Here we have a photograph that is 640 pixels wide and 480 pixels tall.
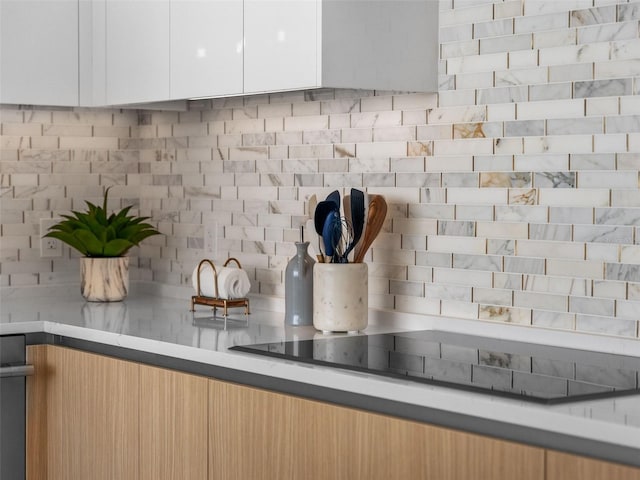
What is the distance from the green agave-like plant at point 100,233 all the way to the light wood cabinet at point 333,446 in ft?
4.03

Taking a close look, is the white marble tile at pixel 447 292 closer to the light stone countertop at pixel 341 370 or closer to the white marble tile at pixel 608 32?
the light stone countertop at pixel 341 370

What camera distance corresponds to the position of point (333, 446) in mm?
2160

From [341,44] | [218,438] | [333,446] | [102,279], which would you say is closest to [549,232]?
[341,44]

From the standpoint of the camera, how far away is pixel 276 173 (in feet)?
11.2

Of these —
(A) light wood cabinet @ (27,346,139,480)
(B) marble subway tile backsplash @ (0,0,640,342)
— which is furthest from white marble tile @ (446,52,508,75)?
(A) light wood cabinet @ (27,346,139,480)

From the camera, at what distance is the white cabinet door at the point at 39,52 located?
3.44 m

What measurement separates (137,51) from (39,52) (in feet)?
1.22

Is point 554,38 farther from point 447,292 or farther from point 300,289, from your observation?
point 300,289

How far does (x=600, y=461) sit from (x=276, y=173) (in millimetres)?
1915

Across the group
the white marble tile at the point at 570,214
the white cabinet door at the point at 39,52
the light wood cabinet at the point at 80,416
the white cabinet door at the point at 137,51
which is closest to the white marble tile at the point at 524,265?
the white marble tile at the point at 570,214

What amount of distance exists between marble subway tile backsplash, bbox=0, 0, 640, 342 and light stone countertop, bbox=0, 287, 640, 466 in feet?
0.18

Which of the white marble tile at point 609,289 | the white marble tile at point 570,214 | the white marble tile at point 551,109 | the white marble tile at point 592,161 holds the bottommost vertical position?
the white marble tile at point 609,289

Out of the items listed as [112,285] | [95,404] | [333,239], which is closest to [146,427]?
[95,404]

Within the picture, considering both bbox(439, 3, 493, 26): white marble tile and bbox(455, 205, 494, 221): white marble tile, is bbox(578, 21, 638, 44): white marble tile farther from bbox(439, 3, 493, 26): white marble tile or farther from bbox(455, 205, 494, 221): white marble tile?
bbox(455, 205, 494, 221): white marble tile
